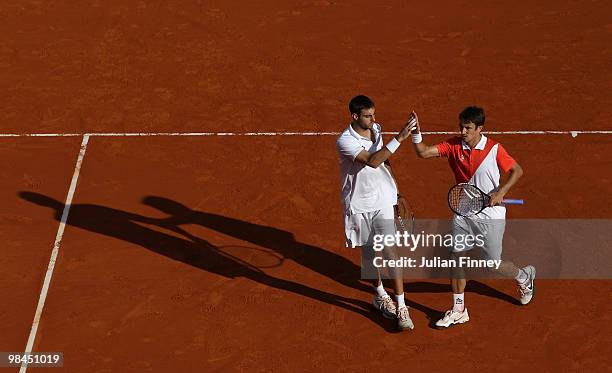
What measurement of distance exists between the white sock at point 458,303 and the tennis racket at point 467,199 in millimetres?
910

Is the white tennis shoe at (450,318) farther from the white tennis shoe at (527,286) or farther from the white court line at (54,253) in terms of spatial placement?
the white court line at (54,253)

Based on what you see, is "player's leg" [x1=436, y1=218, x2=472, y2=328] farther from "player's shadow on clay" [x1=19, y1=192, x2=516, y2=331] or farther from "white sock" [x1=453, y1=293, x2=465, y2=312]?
"player's shadow on clay" [x1=19, y1=192, x2=516, y2=331]

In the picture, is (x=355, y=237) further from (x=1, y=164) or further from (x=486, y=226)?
(x=1, y=164)

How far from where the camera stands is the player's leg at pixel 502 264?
962 centimetres

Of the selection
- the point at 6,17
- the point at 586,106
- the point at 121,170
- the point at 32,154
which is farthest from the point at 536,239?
the point at 6,17

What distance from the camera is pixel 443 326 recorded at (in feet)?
33.1

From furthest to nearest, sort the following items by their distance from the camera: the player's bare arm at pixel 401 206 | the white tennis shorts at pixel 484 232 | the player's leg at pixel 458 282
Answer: the player's bare arm at pixel 401 206 < the player's leg at pixel 458 282 < the white tennis shorts at pixel 484 232

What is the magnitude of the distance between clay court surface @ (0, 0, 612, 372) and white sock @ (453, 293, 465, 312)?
0.79 feet

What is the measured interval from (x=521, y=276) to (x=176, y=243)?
4.09 m

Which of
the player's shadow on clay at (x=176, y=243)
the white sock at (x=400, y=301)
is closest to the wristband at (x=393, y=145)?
Result: the white sock at (x=400, y=301)

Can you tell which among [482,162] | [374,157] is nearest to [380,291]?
[374,157]

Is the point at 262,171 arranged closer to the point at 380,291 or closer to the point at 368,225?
the point at 380,291

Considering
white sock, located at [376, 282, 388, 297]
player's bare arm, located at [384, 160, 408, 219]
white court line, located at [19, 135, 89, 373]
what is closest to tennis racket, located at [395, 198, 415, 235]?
player's bare arm, located at [384, 160, 408, 219]

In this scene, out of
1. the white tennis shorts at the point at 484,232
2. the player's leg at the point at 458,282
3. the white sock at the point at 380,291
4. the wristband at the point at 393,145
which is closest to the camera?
the wristband at the point at 393,145
